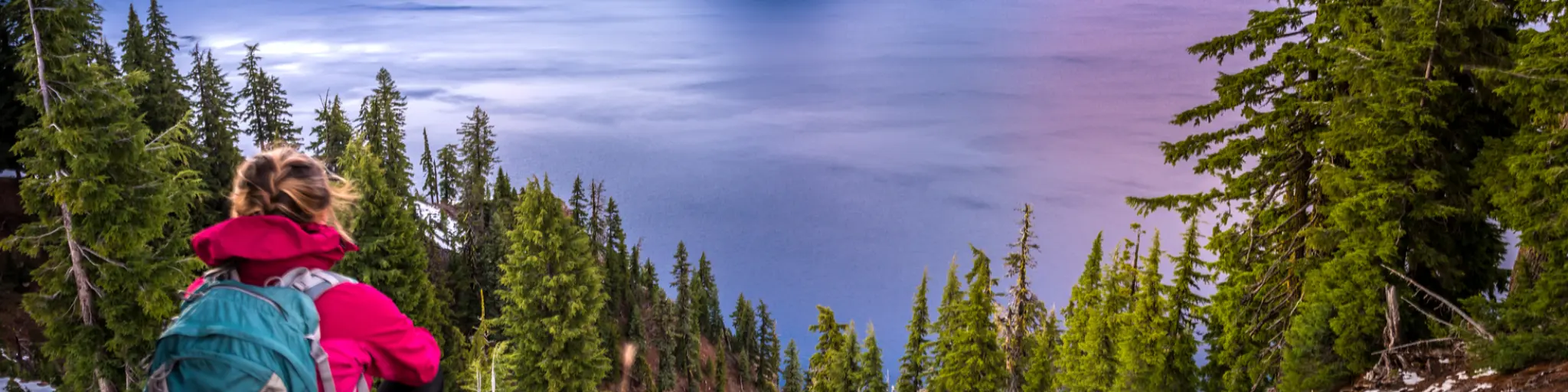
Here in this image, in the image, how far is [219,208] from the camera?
1277 inches

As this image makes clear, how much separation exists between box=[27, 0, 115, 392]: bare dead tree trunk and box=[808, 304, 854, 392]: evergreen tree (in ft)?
79.8

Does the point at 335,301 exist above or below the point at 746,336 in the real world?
below

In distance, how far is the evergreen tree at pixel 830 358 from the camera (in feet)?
114

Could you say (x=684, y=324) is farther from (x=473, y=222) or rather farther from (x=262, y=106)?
(x=262, y=106)

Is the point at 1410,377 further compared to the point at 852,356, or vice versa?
the point at 852,356

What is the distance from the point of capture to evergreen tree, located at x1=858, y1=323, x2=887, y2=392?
3334cm

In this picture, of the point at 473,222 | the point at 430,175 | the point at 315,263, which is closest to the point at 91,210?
the point at 315,263

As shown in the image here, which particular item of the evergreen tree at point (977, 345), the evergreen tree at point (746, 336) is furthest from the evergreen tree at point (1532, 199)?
the evergreen tree at point (746, 336)

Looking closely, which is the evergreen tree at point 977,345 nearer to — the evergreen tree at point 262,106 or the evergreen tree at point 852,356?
the evergreen tree at point 852,356

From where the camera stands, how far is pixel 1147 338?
794 inches

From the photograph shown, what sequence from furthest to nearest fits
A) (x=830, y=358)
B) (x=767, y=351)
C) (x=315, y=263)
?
(x=767, y=351) → (x=830, y=358) → (x=315, y=263)

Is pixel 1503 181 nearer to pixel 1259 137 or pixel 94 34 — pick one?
pixel 1259 137

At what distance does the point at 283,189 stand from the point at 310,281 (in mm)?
435

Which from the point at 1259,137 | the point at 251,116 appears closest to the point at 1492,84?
the point at 1259,137
